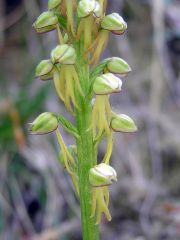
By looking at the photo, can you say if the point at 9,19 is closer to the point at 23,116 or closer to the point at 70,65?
the point at 23,116

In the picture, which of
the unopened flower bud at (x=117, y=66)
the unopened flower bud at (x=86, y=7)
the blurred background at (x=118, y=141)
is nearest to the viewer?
the unopened flower bud at (x=86, y=7)

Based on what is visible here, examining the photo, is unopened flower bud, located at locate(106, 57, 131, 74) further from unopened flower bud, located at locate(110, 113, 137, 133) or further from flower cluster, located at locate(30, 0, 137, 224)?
unopened flower bud, located at locate(110, 113, 137, 133)

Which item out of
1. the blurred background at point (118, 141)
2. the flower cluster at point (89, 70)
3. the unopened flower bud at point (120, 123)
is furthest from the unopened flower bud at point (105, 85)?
the blurred background at point (118, 141)

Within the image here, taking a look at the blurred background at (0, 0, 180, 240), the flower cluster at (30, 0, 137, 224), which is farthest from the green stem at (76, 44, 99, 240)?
the blurred background at (0, 0, 180, 240)

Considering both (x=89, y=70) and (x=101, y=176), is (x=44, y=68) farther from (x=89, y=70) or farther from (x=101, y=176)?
(x=101, y=176)

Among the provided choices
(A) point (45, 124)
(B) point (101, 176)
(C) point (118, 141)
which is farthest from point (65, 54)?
(C) point (118, 141)

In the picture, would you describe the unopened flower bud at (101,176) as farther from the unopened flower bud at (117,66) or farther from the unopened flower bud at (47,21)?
the unopened flower bud at (47,21)

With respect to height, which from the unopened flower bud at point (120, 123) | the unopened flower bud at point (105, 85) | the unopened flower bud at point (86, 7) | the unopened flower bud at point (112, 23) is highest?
the unopened flower bud at point (86, 7)
